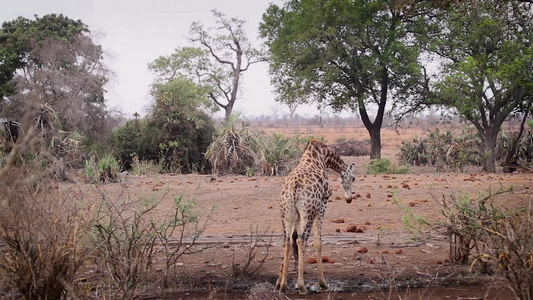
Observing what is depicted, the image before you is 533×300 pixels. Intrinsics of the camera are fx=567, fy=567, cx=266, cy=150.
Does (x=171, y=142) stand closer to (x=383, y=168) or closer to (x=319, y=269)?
(x=383, y=168)

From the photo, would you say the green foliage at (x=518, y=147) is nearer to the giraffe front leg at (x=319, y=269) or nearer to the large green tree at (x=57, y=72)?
the giraffe front leg at (x=319, y=269)

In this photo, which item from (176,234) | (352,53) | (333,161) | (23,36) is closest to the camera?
(333,161)

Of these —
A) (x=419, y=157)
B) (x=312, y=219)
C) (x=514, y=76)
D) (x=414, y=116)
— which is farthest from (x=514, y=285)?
(x=414, y=116)

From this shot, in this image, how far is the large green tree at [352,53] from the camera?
2719 cm

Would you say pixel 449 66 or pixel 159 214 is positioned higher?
pixel 449 66

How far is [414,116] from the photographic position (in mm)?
29938

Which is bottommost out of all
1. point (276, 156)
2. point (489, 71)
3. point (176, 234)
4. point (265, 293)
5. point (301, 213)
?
point (265, 293)

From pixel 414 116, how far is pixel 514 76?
827cm

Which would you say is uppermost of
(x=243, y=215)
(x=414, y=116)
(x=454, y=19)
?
(x=454, y=19)

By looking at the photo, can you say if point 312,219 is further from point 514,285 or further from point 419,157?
point 419,157

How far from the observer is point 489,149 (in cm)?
2384

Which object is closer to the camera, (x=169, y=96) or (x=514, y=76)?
(x=514, y=76)

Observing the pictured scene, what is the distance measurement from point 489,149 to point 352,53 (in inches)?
322

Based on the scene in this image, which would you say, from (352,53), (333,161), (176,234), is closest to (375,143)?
(352,53)
